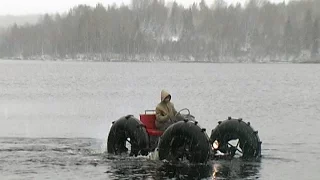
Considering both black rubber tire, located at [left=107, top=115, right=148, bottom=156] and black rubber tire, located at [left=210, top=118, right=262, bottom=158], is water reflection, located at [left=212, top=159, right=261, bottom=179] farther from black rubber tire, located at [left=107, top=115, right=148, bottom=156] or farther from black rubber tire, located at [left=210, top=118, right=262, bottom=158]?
black rubber tire, located at [left=107, top=115, right=148, bottom=156]

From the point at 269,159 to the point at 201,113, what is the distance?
67.4ft

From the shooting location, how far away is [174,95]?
61.3 meters

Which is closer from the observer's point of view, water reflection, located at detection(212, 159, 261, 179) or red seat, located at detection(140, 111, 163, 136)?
water reflection, located at detection(212, 159, 261, 179)

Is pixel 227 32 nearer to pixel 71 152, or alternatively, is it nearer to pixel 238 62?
pixel 238 62

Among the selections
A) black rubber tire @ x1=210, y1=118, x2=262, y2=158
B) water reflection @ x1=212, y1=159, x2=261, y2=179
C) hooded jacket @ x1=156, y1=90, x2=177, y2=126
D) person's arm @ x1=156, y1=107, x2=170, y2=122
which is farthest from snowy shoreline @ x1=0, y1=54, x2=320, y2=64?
person's arm @ x1=156, y1=107, x2=170, y2=122

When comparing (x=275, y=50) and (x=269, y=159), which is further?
(x=275, y=50)

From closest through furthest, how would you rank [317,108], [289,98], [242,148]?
[242,148] → [317,108] → [289,98]

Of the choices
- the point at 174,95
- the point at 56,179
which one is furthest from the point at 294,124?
the point at 174,95

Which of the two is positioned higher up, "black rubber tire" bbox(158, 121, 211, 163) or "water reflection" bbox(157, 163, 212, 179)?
"black rubber tire" bbox(158, 121, 211, 163)

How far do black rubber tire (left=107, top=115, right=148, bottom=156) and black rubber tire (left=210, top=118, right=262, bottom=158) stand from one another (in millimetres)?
2157

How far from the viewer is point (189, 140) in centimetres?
1873

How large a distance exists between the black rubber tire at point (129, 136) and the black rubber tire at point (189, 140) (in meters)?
0.97

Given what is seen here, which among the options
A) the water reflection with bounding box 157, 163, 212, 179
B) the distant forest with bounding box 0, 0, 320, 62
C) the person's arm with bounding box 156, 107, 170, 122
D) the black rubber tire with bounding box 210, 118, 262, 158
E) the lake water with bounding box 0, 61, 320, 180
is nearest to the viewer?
the water reflection with bounding box 157, 163, 212, 179

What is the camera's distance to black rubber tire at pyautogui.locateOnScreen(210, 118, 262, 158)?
20297mm
